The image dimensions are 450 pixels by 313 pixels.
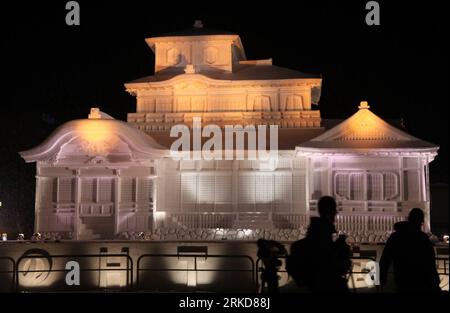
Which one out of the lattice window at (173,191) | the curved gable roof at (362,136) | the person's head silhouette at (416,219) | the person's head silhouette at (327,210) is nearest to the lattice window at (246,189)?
the lattice window at (173,191)

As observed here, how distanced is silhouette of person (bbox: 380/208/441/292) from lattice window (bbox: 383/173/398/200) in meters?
15.5

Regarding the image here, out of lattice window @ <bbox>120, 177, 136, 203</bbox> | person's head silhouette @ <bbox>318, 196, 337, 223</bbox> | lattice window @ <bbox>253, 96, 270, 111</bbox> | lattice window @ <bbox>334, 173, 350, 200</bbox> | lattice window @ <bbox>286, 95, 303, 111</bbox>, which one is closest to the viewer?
person's head silhouette @ <bbox>318, 196, 337, 223</bbox>

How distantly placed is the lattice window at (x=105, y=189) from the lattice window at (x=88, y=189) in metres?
0.23

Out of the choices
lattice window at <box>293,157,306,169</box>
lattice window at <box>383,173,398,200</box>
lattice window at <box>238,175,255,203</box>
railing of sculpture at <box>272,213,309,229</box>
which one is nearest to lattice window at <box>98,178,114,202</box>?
lattice window at <box>238,175,255,203</box>

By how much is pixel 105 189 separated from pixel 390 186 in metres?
12.2

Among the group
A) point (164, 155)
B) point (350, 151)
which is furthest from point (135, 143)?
point (350, 151)

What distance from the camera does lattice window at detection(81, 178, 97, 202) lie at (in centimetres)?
2550

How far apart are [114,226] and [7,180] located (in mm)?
14533

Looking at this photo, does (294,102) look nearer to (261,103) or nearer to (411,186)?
(261,103)

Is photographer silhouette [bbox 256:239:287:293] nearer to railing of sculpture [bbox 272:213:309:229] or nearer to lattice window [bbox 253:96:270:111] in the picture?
railing of sculpture [bbox 272:213:309:229]

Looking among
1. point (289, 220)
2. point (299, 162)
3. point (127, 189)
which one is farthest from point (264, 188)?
point (127, 189)

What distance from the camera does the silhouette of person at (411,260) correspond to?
898cm

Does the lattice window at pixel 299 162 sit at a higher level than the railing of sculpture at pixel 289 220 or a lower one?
higher

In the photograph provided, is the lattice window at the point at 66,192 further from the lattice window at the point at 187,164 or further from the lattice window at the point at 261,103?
the lattice window at the point at 261,103
